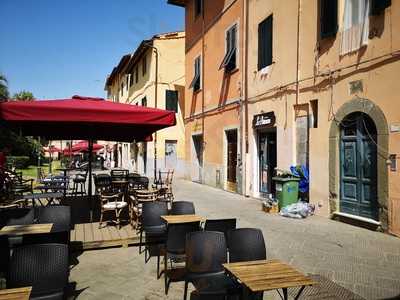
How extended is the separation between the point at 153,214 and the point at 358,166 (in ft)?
16.5

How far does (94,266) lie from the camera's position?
546 cm

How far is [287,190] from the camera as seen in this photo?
9719 mm

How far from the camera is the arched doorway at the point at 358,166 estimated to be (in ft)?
26.3

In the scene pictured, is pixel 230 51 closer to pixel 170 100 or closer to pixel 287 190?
pixel 287 190

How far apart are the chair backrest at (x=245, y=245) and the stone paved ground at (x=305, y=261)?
0.79 metres

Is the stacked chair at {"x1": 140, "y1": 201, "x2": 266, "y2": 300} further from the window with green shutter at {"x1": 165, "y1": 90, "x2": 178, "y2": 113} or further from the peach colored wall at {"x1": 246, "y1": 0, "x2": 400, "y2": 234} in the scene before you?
the window with green shutter at {"x1": 165, "y1": 90, "x2": 178, "y2": 113}

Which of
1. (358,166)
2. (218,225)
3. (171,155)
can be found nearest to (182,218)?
(218,225)

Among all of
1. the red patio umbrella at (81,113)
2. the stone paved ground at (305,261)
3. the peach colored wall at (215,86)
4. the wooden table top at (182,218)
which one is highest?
the peach colored wall at (215,86)

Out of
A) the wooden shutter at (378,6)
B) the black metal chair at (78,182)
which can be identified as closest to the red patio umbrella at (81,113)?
the wooden shutter at (378,6)

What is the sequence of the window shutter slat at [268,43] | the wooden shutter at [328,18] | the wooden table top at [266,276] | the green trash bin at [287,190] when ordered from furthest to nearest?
the window shutter slat at [268,43] → the green trash bin at [287,190] → the wooden shutter at [328,18] → the wooden table top at [266,276]

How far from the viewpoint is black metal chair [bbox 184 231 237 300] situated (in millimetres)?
3867

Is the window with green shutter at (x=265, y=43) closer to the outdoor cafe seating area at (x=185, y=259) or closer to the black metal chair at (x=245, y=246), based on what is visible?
the outdoor cafe seating area at (x=185, y=259)

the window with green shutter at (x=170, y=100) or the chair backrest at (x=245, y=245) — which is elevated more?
the window with green shutter at (x=170, y=100)

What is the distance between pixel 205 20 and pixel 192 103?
14.0 ft
